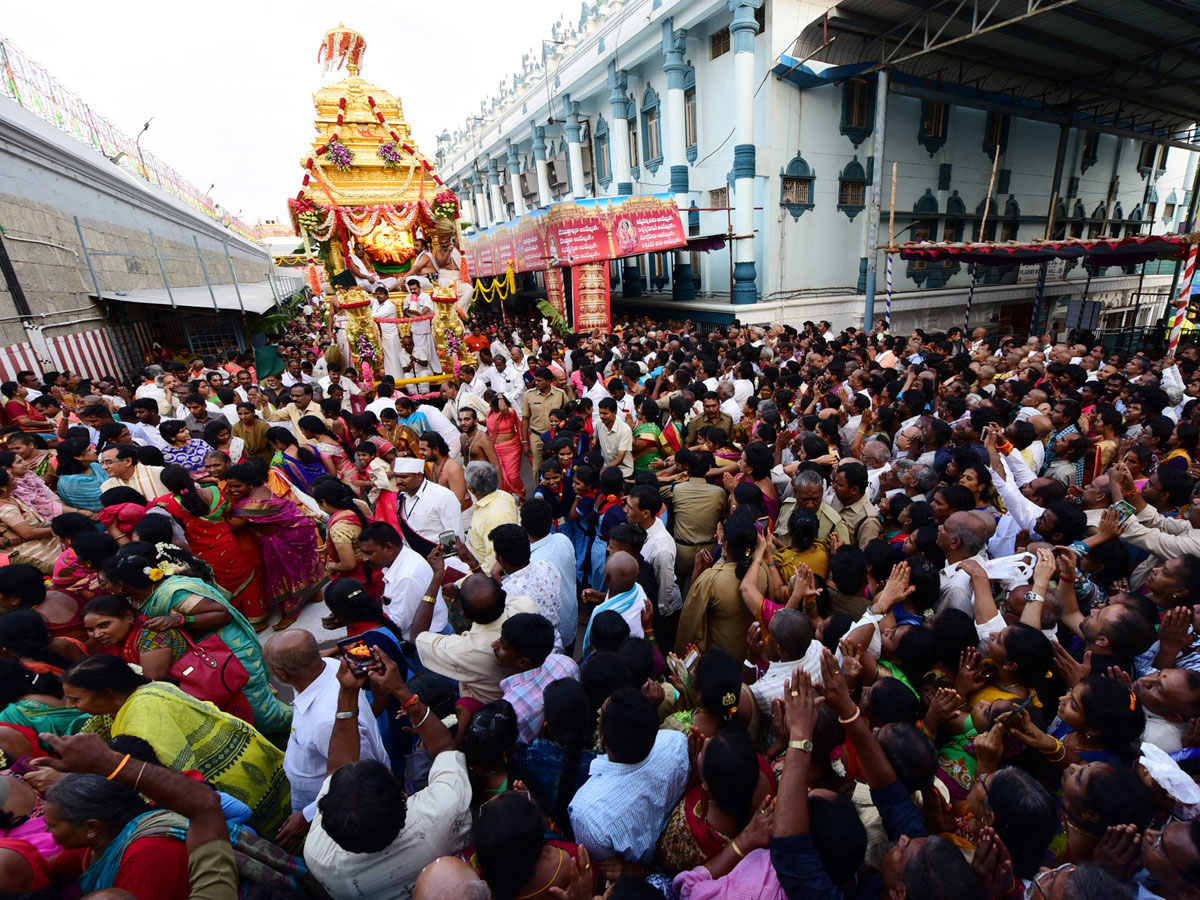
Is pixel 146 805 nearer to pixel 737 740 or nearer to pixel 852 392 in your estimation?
pixel 737 740

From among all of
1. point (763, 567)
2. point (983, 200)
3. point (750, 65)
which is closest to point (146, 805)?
point (763, 567)

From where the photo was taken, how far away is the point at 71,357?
9.01 m

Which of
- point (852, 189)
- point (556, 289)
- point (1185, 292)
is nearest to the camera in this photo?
point (1185, 292)

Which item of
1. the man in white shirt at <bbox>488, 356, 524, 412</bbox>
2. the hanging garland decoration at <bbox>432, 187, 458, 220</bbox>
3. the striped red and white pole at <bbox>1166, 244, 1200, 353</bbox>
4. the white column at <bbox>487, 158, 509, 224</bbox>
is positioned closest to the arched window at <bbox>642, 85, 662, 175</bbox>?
the hanging garland decoration at <bbox>432, 187, 458, 220</bbox>

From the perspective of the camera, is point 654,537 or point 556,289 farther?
point 556,289

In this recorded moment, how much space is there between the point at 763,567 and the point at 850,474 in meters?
1.01

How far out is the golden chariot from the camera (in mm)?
9852

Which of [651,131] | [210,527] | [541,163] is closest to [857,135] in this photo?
[651,131]

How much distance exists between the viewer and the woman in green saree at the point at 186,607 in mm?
2482

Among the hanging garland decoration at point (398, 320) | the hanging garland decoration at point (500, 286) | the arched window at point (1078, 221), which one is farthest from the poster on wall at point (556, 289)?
the arched window at point (1078, 221)

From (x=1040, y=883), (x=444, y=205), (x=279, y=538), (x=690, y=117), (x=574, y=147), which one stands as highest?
(x=574, y=147)

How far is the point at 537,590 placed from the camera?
2840mm

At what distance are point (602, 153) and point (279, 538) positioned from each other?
19593 mm

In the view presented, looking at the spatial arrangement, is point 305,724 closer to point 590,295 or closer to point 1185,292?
point 590,295
